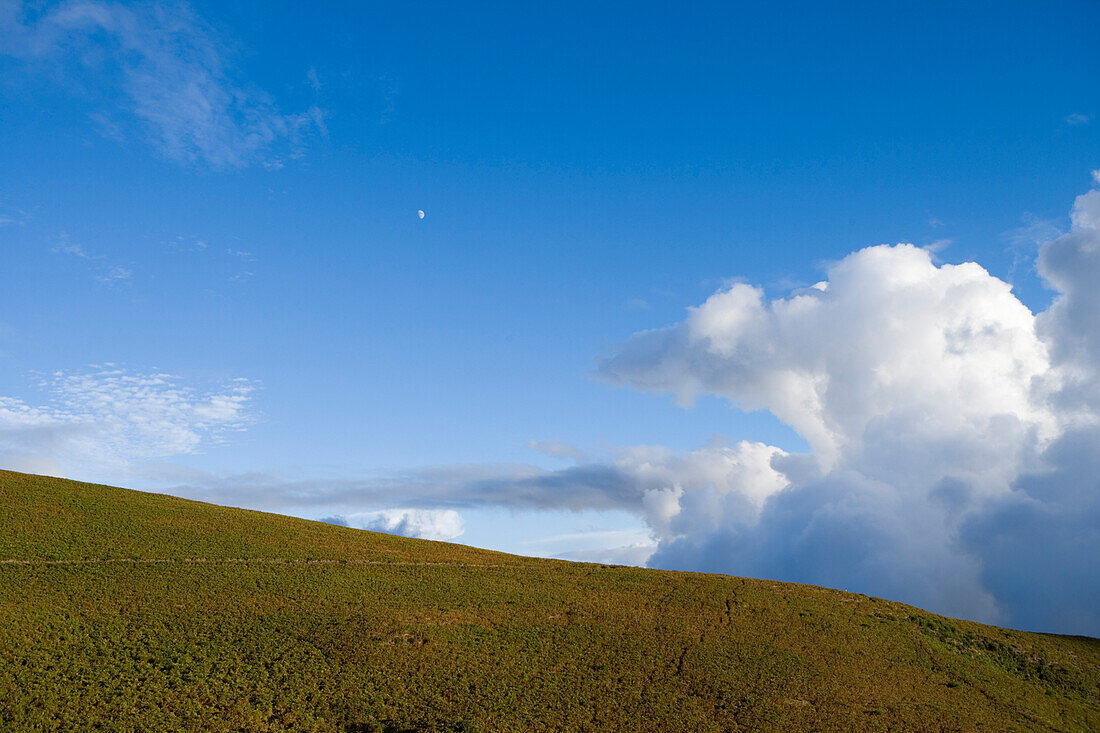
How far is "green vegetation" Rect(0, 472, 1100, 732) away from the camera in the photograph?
3888 centimetres

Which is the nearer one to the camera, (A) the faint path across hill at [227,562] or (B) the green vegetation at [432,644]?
(B) the green vegetation at [432,644]

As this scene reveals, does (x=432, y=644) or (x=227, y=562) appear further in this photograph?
(x=227, y=562)

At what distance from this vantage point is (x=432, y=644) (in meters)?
48.4

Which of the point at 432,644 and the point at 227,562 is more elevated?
the point at 227,562

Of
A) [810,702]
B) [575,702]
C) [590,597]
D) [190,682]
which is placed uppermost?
[590,597]

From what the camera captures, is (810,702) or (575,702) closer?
(575,702)

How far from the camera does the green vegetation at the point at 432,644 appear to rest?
1531 inches

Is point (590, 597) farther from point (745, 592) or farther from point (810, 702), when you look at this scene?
point (810, 702)

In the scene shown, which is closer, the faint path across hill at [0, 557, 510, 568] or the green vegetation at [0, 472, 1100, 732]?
the green vegetation at [0, 472, 1100, 732]

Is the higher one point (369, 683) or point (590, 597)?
point (590, 597)

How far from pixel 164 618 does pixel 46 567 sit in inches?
581

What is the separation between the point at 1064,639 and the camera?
67750 millimetres

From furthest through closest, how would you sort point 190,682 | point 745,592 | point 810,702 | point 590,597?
point 745,592 → point 590,597 → point 810,702 → point 190,682

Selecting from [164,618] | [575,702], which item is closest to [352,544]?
[164,618]
